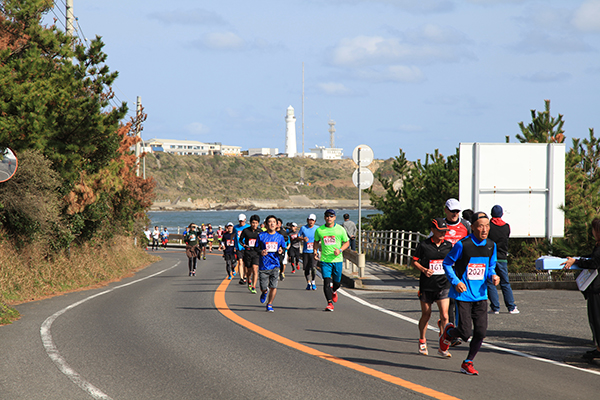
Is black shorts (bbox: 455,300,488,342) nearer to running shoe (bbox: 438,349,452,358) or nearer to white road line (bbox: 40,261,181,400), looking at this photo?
running shoe (bbox: 438,349,452,358)

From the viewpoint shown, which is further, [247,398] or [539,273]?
[539,273]

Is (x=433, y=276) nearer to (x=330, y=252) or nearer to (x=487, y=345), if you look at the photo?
(x=487, y=345)

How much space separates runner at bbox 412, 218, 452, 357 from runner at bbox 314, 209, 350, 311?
13.0 ft

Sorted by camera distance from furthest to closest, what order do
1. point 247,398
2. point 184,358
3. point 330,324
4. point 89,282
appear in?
point 89,282, point 330,324, point 184,358, point 247,398

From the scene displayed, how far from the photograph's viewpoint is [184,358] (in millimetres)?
7230

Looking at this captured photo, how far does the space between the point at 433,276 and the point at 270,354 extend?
2.23 metres

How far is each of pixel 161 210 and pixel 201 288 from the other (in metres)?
166

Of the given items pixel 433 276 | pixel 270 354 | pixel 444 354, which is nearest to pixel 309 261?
pixel 270 354

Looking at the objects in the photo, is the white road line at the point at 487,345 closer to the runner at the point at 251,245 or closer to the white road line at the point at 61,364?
the runner at the point at 251,245

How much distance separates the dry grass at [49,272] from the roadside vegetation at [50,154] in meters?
0.04

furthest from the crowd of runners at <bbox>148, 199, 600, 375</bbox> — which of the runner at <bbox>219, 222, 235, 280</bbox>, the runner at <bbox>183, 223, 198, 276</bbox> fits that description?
the runner at <bbox>183, 223, 198, 276</bbox>

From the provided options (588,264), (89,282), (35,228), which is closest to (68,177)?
(35,228)

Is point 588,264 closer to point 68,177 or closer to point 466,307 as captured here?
point 466,307

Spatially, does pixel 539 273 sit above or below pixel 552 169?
below
